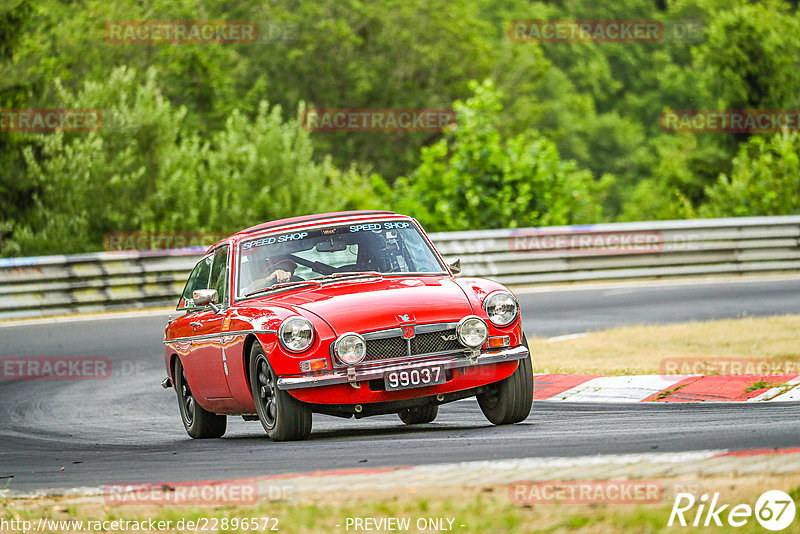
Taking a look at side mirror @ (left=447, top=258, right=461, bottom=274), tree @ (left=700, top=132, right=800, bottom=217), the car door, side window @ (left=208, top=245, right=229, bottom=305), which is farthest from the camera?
tree @ (left=700, top=132, right=800, bottom=217)

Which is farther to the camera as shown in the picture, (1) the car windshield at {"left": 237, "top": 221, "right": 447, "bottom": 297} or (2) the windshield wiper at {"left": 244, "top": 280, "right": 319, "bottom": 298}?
(1) the car windshield at {"left": 237, "top": 221, "right": 447, "bottom": 297}

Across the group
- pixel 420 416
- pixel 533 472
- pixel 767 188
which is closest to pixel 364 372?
pixel 420 416

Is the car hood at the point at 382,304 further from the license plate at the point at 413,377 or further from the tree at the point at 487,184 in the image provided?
the tree at the point at 487,184

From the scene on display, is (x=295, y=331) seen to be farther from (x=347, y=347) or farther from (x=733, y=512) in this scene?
(x=733, y=512)

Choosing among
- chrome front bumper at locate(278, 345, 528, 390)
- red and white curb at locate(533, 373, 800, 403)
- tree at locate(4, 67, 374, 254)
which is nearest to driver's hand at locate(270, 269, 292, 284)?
chrome front bumper at locate(278, 345, 528, 390)

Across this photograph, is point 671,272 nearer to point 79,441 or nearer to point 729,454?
point 79,441

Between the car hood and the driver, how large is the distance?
0.44 m

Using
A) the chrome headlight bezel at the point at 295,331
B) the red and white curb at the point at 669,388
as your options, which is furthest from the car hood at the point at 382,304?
the red and white curb at the point at 669,388

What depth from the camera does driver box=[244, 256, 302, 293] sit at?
351 inches

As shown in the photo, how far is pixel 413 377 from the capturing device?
7.70m

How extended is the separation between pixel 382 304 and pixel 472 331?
0.59 m

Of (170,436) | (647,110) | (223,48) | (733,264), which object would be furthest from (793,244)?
(647,110)

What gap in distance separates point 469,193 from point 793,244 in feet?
21.1

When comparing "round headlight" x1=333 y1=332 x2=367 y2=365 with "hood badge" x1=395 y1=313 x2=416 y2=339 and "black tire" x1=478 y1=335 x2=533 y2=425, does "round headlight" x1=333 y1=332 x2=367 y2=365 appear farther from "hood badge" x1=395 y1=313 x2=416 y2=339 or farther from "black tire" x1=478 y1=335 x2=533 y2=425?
"black tire" x1=478 y1=335 x2=533 y2=425
